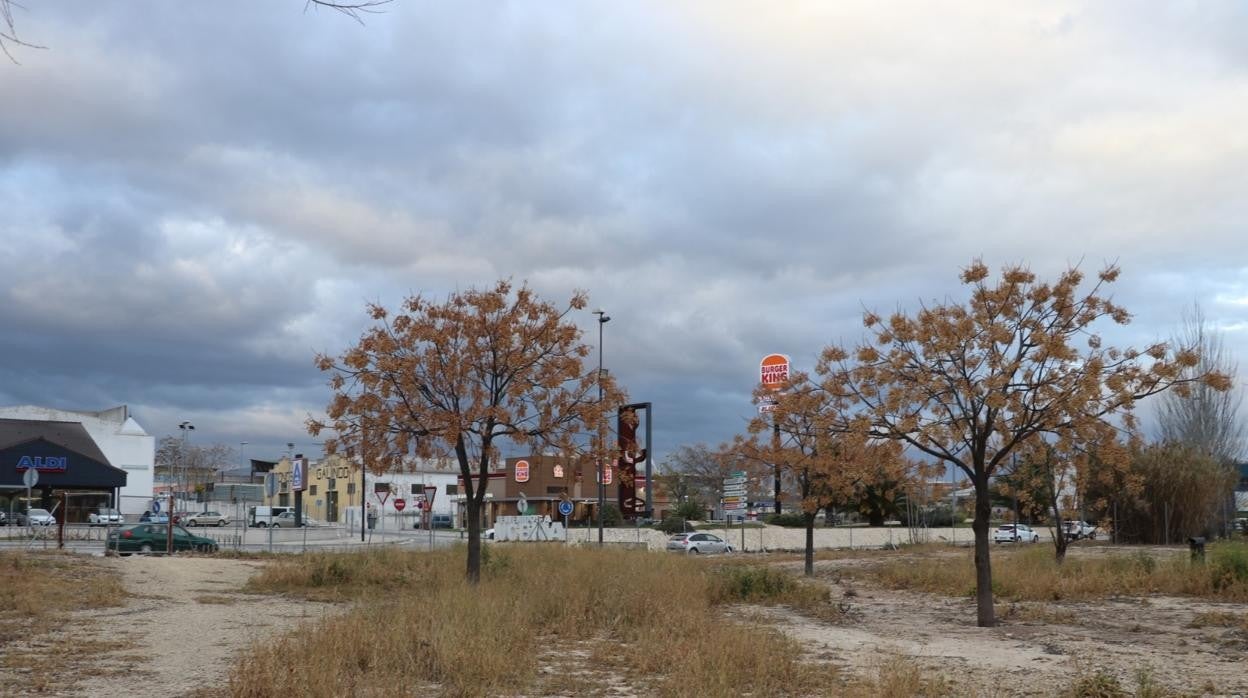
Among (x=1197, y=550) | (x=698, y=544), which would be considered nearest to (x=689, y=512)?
(x=698, y=544)

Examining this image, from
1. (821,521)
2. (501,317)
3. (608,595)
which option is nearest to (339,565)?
(501,317)

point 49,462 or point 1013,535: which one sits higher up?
point 49,462

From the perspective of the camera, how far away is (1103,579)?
2384cm

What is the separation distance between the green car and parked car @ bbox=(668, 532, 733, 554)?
1936 centimetres

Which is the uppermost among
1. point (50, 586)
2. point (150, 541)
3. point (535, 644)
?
point (535, 644)

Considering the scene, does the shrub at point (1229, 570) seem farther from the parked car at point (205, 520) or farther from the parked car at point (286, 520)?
the parked car at point (286, 520)

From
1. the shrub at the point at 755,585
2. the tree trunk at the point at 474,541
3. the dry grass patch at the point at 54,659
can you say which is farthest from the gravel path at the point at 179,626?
the shrub at the point at 755,585

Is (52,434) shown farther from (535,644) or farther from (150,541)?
(535,644)

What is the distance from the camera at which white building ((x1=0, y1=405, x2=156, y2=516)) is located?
289ft

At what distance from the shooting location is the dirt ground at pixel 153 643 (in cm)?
1077

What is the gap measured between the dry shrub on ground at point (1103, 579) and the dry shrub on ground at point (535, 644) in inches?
287

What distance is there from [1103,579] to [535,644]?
15773 millimetres

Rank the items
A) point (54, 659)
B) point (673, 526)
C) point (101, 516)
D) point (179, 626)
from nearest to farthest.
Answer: point (54, 659)
point (179, 626)
point (673, 526)
point (101, 516)

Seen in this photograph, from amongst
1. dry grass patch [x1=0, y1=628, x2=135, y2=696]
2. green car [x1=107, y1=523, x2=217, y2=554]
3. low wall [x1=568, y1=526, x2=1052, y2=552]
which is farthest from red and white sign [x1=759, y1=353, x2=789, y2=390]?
dry grass patch [x1=0, y1=628, x2=135, y2=696]
